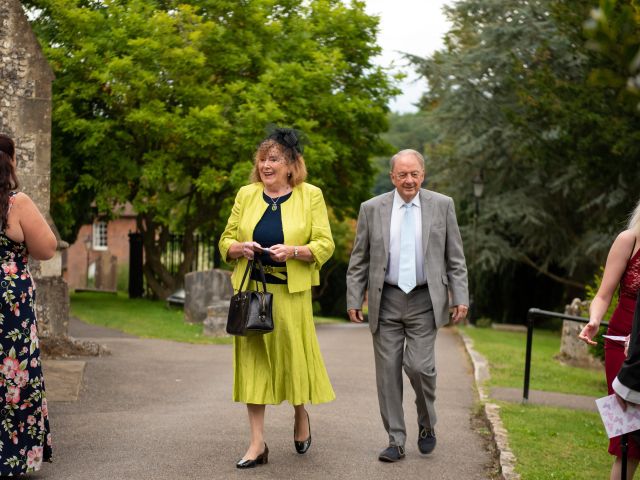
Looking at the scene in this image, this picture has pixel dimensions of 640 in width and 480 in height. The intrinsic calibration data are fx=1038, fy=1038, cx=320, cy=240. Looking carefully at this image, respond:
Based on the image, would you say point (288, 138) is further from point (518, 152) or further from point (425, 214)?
point (518, 152)

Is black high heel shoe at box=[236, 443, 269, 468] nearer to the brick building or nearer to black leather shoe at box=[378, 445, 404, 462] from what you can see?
black leather shoe at box=[378, 445, 404, 462]

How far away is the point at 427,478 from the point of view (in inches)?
268

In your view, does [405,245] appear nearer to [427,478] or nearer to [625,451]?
[427,478]

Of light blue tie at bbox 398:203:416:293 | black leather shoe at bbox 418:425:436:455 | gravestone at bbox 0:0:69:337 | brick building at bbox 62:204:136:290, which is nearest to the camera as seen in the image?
light blue tie at bbox 398:203:416:293

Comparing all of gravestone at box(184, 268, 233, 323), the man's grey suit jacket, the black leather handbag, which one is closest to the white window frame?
gravestone at box(184, 268, 233, 323)

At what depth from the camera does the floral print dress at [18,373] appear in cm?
615

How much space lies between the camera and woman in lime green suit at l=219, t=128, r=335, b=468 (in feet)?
22.7

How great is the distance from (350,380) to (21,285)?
6.53 meters

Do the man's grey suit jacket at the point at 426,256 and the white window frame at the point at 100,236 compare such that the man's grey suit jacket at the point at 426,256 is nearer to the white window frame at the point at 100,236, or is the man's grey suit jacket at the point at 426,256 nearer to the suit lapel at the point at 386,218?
the suit lapel at the point at 386,218

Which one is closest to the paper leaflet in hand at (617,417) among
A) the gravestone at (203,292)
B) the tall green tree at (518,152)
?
the gravestone at (203,292)

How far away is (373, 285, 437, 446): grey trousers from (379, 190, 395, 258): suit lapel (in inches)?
12.7

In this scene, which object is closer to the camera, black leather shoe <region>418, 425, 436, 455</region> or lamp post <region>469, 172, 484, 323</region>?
black leather shoe <region>418, 425, 436, 455</region>

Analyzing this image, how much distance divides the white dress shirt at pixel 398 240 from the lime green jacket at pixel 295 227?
506 mm

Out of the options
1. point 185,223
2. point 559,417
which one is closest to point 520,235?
point 185,223
